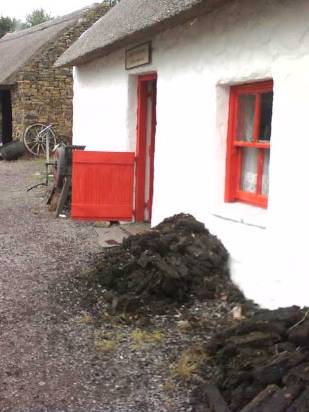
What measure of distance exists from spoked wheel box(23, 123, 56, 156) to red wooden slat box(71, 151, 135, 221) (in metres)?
11.8

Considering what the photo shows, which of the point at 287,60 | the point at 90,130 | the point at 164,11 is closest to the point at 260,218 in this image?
the point at 287,60

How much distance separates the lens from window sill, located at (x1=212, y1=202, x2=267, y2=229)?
5383 millimetres

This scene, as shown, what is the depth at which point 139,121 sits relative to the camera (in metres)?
9.34

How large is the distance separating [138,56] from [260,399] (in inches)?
241

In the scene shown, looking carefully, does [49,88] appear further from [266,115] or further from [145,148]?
[266,115]

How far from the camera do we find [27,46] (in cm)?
2284

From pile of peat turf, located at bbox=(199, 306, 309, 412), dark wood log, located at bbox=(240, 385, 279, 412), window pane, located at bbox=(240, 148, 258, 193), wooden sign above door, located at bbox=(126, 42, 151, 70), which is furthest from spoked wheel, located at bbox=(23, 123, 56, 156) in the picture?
dark wood log, located at bbox=(240, 385, 279, 412)

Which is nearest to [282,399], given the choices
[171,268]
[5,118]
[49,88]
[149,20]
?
[171,268]

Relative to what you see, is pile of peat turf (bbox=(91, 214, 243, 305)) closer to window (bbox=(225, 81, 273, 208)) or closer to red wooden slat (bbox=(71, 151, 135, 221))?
window (bbox=(225, 81, 273, 208))

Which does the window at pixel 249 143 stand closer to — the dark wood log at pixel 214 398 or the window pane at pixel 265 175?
the window pane at pixel 265 175

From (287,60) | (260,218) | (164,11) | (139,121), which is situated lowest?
(260,218)

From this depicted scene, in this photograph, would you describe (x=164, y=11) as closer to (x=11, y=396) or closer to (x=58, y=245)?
(x=58, y=245)

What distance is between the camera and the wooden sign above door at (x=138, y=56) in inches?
317

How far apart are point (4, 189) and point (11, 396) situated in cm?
1079
